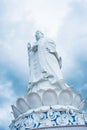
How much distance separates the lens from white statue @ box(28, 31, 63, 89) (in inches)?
494

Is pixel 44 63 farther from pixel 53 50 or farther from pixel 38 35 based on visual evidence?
pixel 38 35

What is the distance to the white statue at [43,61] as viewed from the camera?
494 inches

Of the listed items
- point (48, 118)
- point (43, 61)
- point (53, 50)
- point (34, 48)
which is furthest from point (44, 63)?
point (48, 118)

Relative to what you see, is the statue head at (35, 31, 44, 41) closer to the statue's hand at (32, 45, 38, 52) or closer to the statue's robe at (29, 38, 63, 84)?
the statue's robe at (29, 38, 63, 84)

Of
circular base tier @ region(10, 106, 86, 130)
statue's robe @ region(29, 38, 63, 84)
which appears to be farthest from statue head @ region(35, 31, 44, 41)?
circular base tier @ region(10, 106, 86, 130)

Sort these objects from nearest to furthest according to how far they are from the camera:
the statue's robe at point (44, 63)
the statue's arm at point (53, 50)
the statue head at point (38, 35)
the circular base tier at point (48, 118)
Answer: the circular base tier at point (48, 118), the statue's robe at point (44, 63), the statue's arm at point (53, 50), the statue head at point (38, 35)

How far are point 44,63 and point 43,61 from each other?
0.10 m

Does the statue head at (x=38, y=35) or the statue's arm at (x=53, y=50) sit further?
the statue head at (x=38, y=35)

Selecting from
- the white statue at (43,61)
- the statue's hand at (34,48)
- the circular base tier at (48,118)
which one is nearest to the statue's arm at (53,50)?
the white statue at (43,61)

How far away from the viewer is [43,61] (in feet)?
42.7

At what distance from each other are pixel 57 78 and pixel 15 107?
1823 millimetres

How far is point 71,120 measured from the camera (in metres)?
11.3

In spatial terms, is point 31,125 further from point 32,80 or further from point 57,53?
point 57,53

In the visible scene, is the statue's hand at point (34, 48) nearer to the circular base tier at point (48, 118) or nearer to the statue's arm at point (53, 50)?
the statue's arm at point (53, 50)
